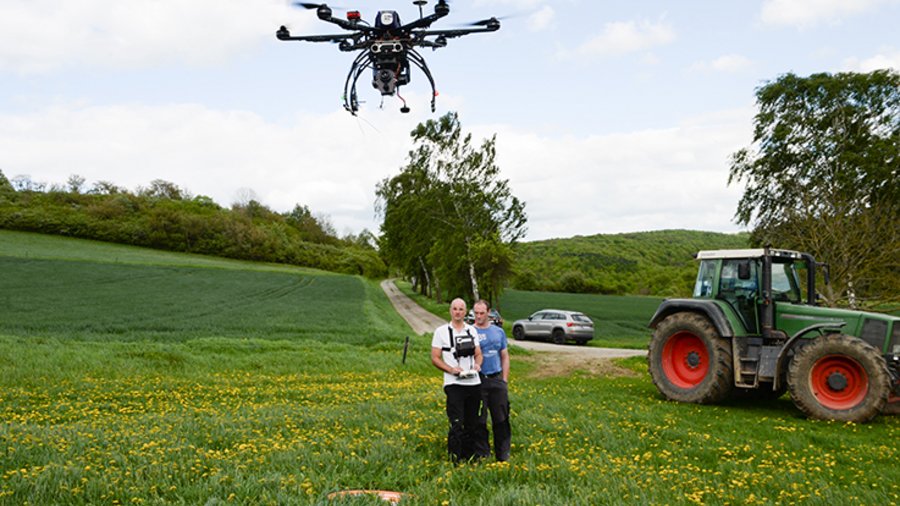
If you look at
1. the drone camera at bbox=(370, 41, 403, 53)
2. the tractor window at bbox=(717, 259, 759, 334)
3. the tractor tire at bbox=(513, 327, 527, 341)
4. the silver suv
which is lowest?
the tractor tire at bbox=(513, 327, 527, 341)

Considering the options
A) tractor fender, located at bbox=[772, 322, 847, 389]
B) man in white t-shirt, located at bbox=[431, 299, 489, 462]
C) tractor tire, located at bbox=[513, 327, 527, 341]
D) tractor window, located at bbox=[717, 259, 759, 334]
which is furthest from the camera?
tractor tire, located at bbox=[513, 327, 527, 341]

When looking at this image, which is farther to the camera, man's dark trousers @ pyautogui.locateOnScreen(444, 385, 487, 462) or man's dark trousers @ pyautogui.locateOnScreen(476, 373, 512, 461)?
man's dark trousers @ pyautogui.locateOnScreen(476, 373, 512, 461)

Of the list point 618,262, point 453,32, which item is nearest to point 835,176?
point 453,32

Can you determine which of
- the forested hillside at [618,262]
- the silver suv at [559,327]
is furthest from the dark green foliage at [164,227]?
the silver suv at [559,327]

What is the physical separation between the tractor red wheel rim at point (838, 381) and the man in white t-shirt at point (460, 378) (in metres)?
6.93

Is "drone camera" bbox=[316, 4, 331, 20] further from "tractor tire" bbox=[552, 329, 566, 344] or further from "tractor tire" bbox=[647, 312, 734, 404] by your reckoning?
"tractor tire" bbox=[552, 329, 566, 344]

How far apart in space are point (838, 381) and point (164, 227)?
280 feet

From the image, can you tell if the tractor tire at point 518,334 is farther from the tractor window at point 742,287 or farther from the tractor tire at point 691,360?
the tractor window at point 742,287

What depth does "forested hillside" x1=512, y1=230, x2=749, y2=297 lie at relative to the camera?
76.6m

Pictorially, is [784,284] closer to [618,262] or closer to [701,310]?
[701,310]

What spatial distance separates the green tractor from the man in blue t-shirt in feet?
20.2

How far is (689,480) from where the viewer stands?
6.27 meters

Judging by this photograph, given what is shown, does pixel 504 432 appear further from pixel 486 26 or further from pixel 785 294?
pixel 785 294

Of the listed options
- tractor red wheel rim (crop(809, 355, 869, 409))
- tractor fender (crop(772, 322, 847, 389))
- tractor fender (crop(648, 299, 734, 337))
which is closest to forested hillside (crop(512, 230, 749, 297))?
tractor fender (crop(648, 299, 734, 337))
